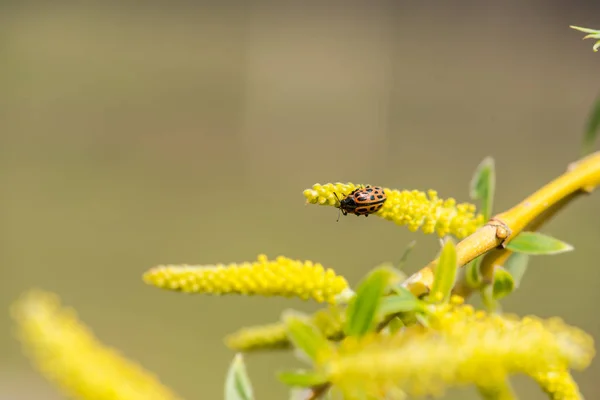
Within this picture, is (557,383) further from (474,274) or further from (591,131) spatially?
(591,131)

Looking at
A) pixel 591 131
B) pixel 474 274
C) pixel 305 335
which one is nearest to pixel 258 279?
pixel 305 335

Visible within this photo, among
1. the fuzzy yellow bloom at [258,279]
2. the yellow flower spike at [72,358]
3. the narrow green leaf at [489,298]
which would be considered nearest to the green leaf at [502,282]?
the narrow green leaf at [489,298]

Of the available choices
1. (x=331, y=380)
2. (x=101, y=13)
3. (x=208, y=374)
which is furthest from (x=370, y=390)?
(x=101, y=13)

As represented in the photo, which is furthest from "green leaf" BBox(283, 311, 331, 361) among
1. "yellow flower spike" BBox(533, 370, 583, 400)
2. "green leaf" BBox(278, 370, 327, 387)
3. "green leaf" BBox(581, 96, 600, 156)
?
"green leaf" BBox(581, 96, 600, 156)

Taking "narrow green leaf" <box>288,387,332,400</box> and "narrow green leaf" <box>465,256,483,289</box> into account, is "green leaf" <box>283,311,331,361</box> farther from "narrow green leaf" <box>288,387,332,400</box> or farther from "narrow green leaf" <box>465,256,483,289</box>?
"narrow green leaf" <box>465,256,483,289</box>

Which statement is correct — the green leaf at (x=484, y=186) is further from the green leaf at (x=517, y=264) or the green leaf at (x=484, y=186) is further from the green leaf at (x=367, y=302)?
the green leaf at (x=367, y=302)
